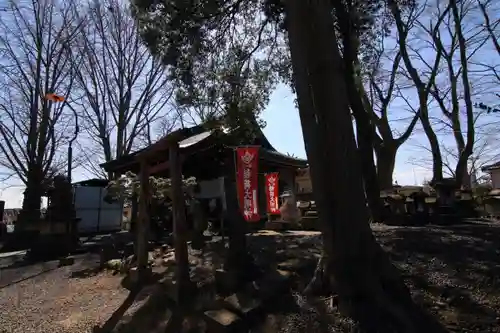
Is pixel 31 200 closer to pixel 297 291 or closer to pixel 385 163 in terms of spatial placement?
pixel 385 163

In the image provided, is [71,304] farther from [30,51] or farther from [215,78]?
[30,51]

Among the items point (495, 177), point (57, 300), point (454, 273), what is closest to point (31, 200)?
point (57, 300)

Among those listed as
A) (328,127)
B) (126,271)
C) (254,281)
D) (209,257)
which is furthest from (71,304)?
(328,127)

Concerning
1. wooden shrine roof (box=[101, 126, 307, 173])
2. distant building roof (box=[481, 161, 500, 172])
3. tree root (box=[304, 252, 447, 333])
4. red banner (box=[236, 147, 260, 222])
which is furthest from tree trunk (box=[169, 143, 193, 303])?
distant building roof (box=[481, 161, 500, 172])

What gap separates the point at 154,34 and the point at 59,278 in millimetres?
5537

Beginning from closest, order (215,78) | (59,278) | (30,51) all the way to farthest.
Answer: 1. (59,278)
2. (215,78)
3. (30,51)

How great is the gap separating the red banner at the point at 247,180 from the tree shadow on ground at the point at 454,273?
3.87 m

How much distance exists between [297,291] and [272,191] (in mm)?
8602

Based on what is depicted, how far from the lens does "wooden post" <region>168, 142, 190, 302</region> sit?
5551 millimetres

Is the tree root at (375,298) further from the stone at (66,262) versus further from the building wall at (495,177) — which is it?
the building wall at (495,177)

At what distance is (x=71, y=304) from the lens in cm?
664

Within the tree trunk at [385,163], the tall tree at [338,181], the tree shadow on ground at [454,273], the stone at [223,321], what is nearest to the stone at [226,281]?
the stone at [223,321]

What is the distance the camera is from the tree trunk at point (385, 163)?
19.2 meters

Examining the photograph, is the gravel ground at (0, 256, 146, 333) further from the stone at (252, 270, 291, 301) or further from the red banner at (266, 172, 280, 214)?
the red banner at (266, 172, 280, 214)
